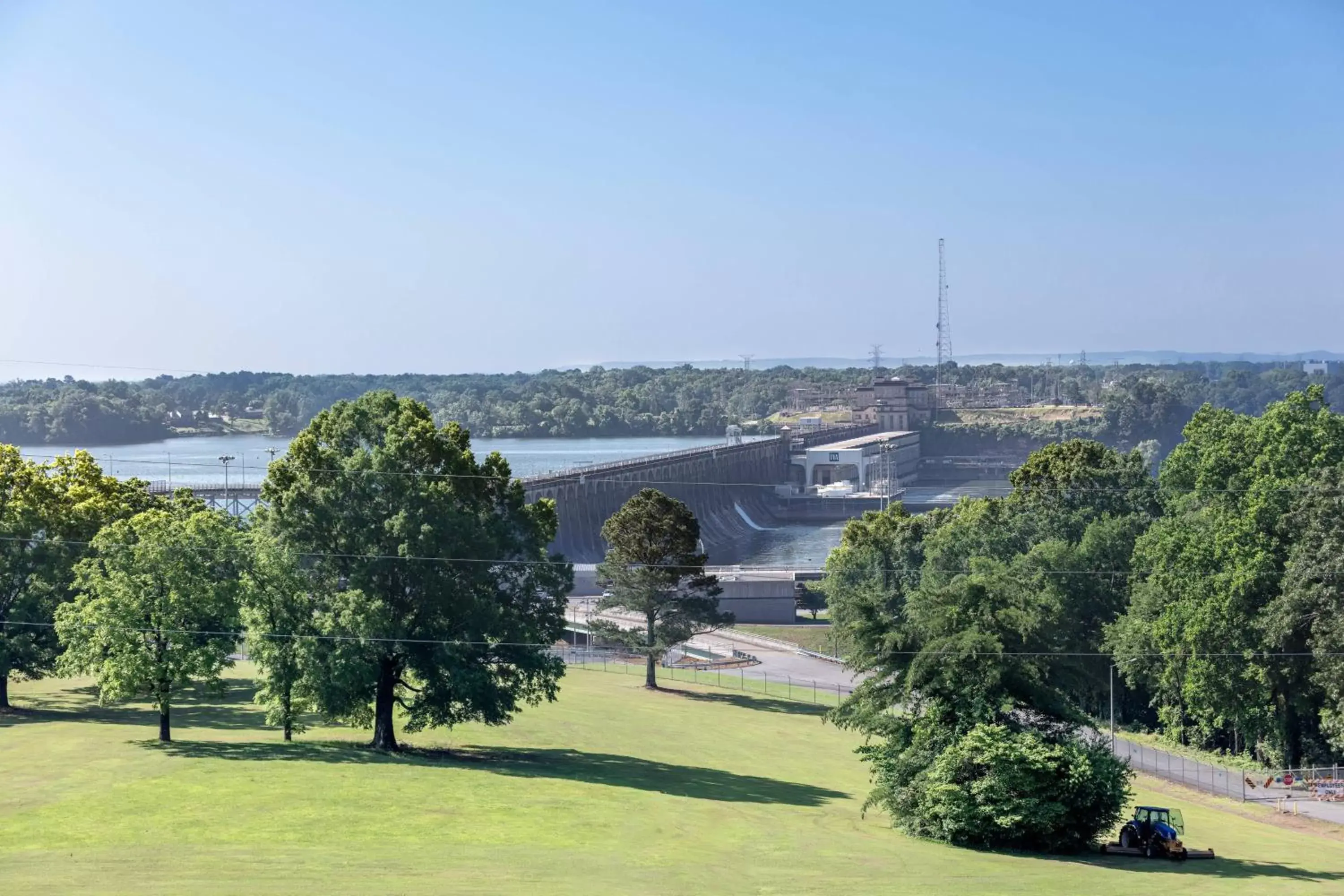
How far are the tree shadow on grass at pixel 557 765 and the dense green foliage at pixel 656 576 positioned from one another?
Result: 70.7ft

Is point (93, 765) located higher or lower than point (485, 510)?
lower

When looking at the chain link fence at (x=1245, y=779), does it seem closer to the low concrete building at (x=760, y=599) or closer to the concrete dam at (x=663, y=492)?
the low concrete building at (x=760, y=599)

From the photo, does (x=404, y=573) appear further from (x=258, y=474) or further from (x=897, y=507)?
(x=258, y=474)

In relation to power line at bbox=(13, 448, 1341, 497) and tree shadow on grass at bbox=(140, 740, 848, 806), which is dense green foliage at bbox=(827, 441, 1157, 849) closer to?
tree shadow on grass at bbox=(140, 740, 848, 806)

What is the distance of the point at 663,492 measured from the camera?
143 metres

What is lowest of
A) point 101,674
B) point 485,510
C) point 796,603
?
point 796,603

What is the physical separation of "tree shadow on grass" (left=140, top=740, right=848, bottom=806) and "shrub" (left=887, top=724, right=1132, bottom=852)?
5.49 meters

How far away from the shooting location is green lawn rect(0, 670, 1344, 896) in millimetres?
26594

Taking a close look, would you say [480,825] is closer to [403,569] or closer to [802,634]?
[403,569]

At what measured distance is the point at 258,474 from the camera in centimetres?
17425

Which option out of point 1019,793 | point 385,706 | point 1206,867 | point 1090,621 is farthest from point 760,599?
point 1206,867

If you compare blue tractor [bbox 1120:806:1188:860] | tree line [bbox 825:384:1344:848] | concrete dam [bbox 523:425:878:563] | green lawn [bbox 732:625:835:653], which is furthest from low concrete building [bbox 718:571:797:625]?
blue tractor [bbox 1120:806:1188:860]

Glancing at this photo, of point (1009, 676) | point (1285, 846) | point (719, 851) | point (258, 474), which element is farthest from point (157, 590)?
point (258, 474)

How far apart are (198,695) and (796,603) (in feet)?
180
